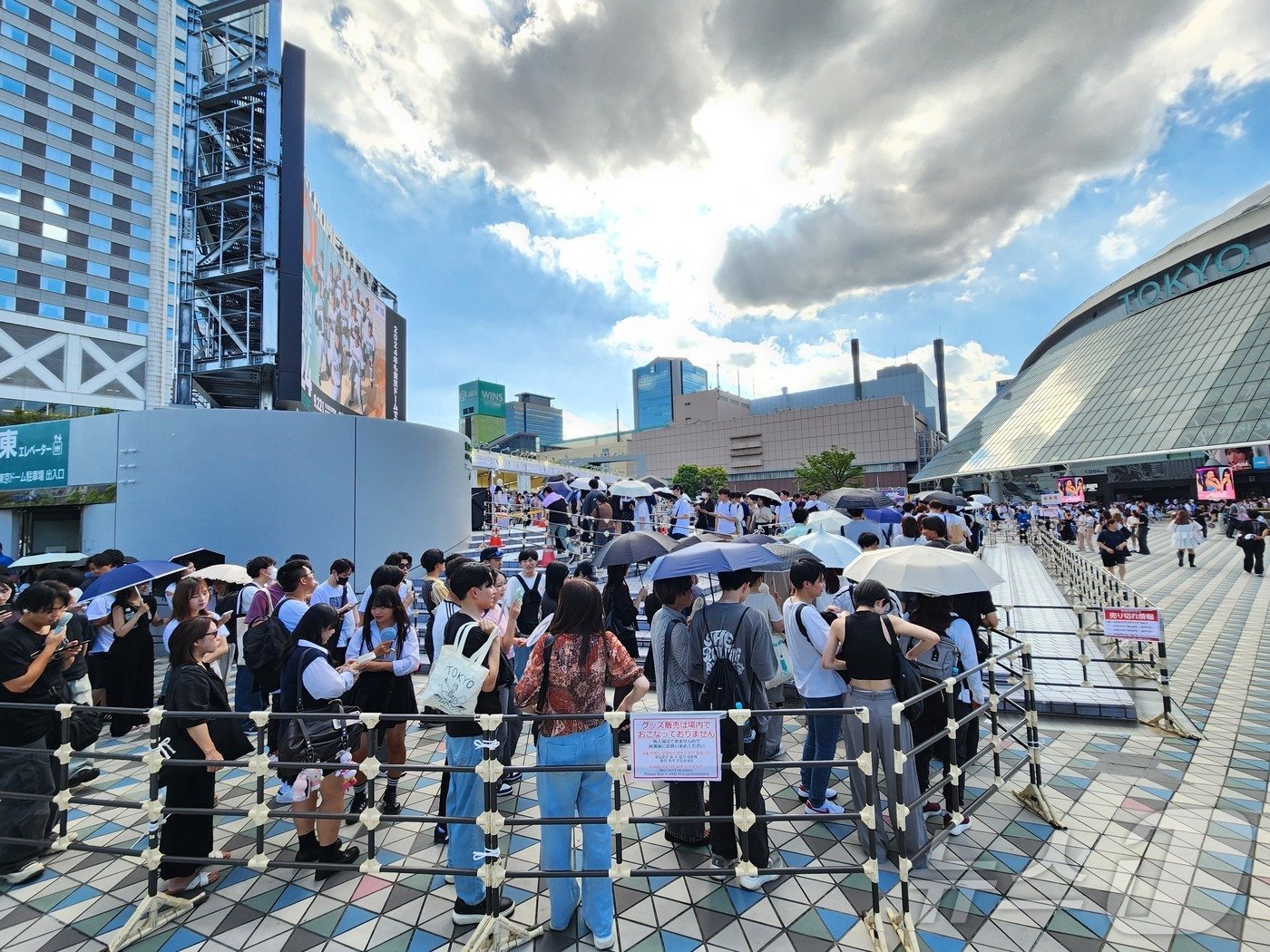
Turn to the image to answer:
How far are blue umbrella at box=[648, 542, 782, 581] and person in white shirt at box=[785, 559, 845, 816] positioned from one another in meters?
0.37

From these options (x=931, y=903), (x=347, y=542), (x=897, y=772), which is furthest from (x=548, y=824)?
(x=347, y=542)

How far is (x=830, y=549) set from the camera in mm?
6289

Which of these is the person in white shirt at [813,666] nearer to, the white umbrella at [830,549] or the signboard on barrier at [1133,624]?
the white umbrella at [830,549]

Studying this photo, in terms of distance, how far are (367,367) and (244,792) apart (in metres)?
24.7

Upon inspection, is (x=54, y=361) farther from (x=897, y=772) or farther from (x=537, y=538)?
(x=897, y=772)

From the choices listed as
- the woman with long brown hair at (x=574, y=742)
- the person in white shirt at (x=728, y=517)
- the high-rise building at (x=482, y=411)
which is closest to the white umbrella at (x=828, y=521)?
the person in white shirt at (x=728, y=517)

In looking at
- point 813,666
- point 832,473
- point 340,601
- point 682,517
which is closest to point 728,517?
point 682,517

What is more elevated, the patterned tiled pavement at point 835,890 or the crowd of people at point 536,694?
the crowd of people at point 536,694

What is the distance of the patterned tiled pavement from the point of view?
3166 millimetres

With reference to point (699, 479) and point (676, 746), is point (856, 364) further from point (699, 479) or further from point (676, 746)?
point (676, 746)

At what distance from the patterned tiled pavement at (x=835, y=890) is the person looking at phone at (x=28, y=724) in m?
0.26

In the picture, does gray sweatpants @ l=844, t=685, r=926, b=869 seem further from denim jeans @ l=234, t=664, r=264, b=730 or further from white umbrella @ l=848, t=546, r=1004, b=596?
denim jeans @ l=234, t=664, r=264, b=730

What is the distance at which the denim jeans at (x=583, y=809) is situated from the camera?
305 centimetres

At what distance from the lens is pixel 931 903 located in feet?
11.2
